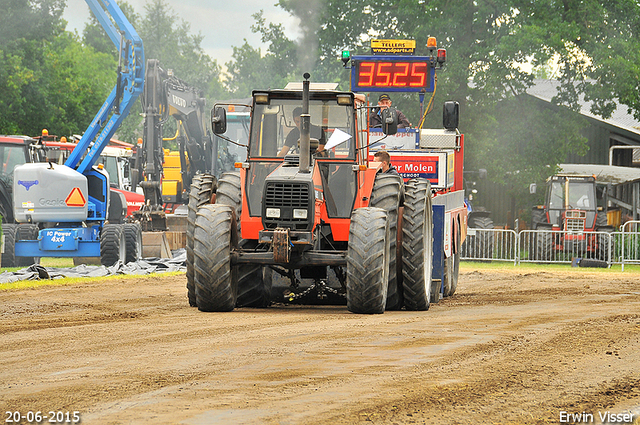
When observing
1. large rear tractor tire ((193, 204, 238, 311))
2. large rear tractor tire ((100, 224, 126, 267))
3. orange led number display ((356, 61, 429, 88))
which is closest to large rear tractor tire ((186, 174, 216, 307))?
large rear tractor tire ((193, 204, 238, 311))

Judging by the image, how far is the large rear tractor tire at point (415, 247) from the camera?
10.5 metres

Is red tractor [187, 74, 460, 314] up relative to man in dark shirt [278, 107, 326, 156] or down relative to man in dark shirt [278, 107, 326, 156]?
down

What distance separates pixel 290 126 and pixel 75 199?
8.50m

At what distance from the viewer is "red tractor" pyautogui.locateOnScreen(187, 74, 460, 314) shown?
977cm

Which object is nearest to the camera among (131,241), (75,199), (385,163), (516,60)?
(385,163)

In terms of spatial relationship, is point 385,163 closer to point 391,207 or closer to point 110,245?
point 391,207

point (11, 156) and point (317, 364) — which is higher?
point (11, 156)

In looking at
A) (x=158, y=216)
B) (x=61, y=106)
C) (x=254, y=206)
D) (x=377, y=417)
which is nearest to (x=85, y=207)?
(x=158, y=216)

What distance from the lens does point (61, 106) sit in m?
42.2

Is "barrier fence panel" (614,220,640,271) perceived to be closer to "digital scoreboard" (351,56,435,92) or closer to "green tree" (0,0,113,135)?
"digital scoreboard" (351,56,435,92)

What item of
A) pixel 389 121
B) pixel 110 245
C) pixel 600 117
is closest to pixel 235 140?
pixel 110 245

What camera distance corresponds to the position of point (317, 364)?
6660 millimetres

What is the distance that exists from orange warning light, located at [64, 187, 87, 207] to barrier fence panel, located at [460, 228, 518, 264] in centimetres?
1156

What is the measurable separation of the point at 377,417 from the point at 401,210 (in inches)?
232
